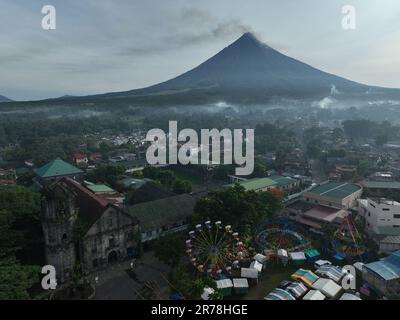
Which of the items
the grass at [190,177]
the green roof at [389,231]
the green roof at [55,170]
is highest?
the green roof at [55,170]

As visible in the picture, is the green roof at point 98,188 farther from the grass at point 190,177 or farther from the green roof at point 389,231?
the green roof at point 389,231

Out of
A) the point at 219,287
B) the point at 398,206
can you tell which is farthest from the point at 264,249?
the point at 398,206

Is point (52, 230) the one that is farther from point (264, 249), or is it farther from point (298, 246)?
point (298, 246)

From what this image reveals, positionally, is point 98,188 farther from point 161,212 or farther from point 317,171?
point 317,171

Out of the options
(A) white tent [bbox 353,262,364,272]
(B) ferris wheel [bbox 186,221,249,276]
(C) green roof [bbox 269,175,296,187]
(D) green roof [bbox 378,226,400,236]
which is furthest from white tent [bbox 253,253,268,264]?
(C) green roof [bbox 269,175,296,187]

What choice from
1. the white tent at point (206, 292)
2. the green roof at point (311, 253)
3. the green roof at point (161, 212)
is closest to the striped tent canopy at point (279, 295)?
the white tent at point (206, 292)
